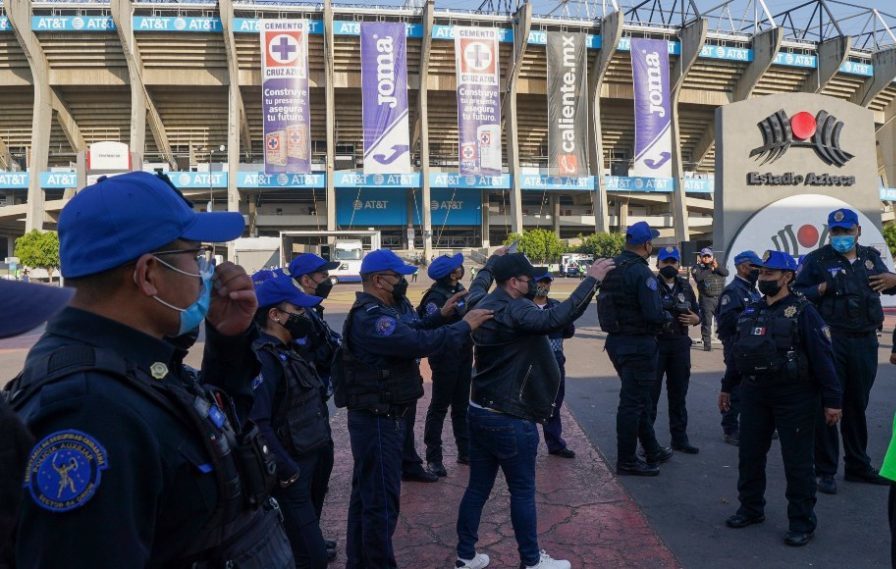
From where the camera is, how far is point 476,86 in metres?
39.5

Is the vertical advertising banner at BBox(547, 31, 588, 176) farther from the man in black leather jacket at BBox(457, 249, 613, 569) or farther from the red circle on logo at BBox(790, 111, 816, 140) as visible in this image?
the man in black leather jacket at BBox(457, 249, 613, 569)

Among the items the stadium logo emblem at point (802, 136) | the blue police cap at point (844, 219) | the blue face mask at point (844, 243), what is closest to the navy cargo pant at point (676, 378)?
the blue face mask at point (844, 243)

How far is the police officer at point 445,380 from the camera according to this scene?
5664mm

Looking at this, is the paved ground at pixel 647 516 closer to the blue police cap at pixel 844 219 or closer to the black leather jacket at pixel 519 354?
the black leather jacket at pixel 519 354

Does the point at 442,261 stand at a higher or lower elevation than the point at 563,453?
higher

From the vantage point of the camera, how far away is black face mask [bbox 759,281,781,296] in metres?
4.33

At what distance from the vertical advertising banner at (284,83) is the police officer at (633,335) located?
117ft

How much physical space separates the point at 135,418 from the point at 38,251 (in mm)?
41352

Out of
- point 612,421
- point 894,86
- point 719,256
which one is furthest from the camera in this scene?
point 894,86

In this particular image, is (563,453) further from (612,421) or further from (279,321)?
(279,321)

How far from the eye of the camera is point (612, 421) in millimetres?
7164

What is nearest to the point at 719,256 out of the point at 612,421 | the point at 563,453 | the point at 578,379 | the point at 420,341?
the point at 578,379

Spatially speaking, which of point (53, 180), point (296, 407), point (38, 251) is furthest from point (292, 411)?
point (53, 180)

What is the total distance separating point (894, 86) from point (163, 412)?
6198cm
